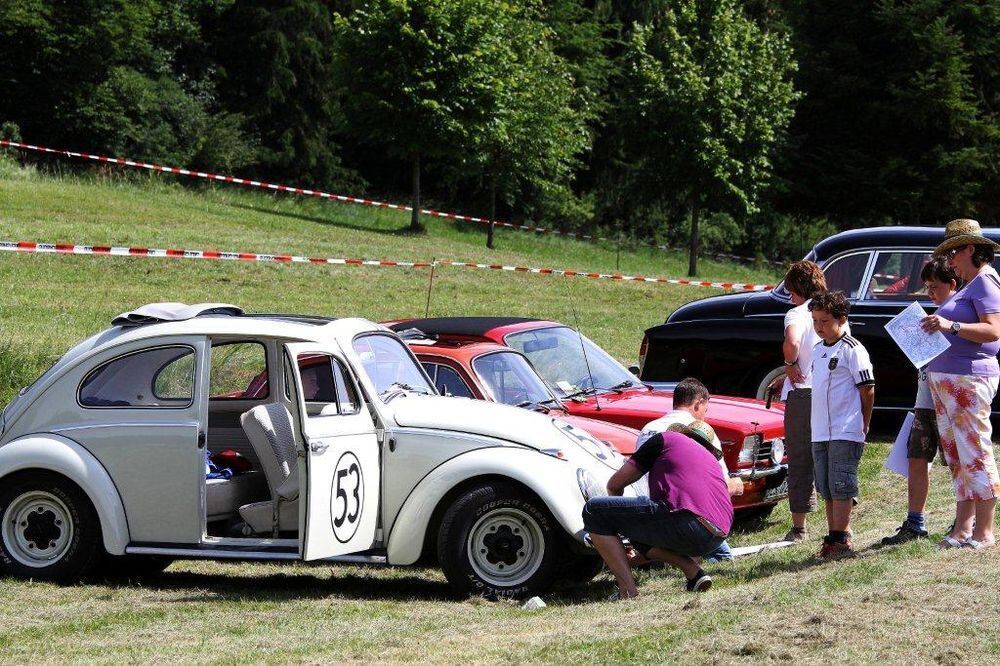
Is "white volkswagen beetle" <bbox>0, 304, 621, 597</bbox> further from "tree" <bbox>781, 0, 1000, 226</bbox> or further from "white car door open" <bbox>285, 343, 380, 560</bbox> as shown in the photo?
"tree" <bbox>781, 0, 1000, 226</bbox>

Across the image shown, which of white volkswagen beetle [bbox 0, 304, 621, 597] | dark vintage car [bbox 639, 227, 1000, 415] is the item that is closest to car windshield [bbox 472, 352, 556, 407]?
white volkswagen beetle [bbox 0, 304, 621, 597]

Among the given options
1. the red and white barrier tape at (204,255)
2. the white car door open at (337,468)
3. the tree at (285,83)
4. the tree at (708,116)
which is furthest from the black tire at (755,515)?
the tree at (285,83)

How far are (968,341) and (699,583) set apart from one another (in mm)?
2133

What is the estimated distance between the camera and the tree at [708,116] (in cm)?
4322

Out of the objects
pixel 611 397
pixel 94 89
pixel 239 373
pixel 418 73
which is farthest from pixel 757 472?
pixel 94 89

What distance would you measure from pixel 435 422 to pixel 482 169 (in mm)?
38566

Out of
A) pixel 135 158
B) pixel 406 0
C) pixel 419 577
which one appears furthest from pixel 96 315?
pixel 135 158

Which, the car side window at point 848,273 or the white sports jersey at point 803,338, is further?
the car side window at point 848,273

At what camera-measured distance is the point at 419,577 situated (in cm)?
888

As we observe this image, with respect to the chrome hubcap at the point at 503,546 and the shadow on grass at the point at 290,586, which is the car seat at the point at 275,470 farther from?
the chrome hubcap at the point at 503,546

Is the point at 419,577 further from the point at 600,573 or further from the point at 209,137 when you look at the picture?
the point at 209,137

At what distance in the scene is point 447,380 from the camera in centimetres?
993

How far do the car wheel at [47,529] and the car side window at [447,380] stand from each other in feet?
8.84

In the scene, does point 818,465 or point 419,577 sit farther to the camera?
point 419,577
